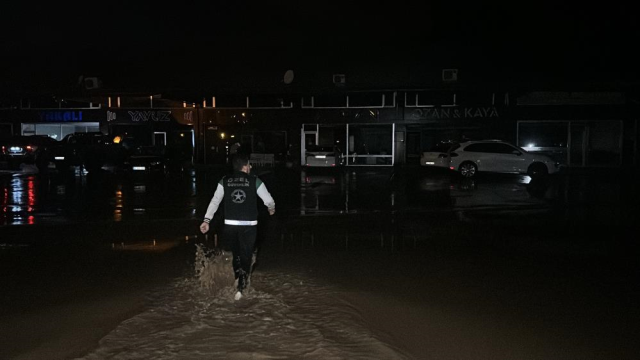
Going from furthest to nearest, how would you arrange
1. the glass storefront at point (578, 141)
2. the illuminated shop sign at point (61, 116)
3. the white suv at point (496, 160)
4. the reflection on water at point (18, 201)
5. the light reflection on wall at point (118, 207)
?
1. the illuminated shop sign at point (61, 116)
2. the glass storefront at point (578, 141)
3. the white suv at point (496, 160)
4. the light reflection on wall at point (118, 207)
5. the reflection on water at point (18, 201)

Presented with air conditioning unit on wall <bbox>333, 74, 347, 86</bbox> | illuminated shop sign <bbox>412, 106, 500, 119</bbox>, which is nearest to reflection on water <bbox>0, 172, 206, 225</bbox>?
air conditioning unit on wall <bbox>333, 74, 347, 86</bbox>

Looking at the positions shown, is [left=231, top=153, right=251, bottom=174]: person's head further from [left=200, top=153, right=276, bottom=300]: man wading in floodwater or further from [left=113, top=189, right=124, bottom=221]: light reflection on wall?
[left=113, top=189, right=124, bottom=221]: light reflection on wall

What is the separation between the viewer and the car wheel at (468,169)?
27016 millimetres

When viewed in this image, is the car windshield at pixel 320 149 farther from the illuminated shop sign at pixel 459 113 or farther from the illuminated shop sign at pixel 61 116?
the illuminated shop sign at pixel 61 116

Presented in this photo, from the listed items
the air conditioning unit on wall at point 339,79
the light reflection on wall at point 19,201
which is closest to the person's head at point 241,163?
the light reflection on wall at point 19,201

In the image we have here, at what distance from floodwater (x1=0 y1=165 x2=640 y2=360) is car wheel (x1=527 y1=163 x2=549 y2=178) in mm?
9643

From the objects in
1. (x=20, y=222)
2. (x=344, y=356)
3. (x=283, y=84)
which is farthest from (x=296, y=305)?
(x=283, y=84)

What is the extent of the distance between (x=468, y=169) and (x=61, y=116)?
28342mm

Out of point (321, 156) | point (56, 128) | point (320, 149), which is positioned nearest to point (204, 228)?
point (321, 156)

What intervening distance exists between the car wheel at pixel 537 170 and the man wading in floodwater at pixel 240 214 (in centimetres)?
2170

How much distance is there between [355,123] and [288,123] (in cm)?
428

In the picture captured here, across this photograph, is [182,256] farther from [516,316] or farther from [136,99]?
[136,99]

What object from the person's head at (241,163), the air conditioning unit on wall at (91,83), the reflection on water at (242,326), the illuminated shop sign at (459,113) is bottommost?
the reflection on water at (242,326)

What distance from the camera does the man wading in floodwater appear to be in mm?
7129
